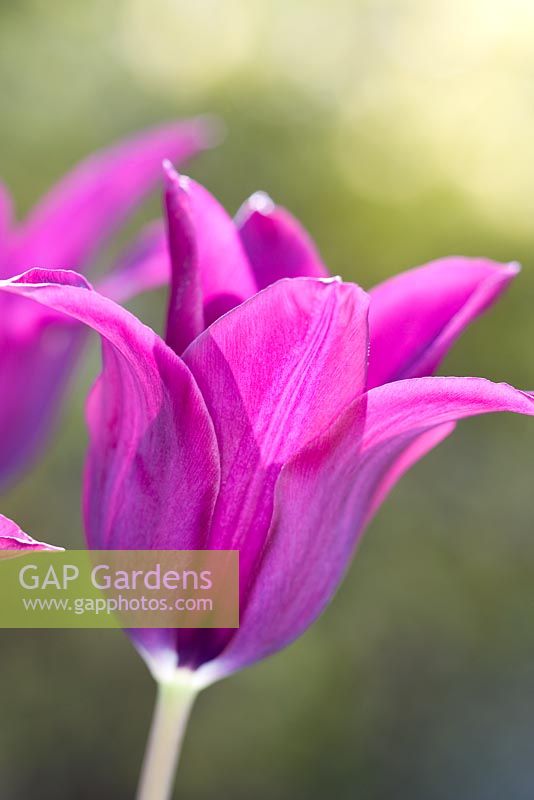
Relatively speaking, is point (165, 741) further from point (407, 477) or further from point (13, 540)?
point (407, 477)

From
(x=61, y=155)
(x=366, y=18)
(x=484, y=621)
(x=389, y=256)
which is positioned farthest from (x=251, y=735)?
(x=366, y=18)

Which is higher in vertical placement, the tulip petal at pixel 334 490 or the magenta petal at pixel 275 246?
the magenta petal at pixel 275 246

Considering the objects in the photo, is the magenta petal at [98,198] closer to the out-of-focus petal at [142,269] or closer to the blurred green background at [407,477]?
the out-of-focus petal at [142,269]

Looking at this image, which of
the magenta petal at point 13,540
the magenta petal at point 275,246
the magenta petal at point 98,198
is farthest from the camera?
the magenta petal at point 98,198

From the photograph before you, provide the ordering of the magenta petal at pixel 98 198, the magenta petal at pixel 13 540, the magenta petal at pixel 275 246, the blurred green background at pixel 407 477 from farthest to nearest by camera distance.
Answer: the blurred green background at pixel 407 477 < the magenta petal at pixel 98 198 < the magenta petal at pixel 275 246 < the magenta petal at pixel 13 540

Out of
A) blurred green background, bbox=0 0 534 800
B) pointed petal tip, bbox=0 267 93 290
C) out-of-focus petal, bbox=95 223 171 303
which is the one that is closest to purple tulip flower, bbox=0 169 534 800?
pointed petal tip, bbox=0 267 93 290

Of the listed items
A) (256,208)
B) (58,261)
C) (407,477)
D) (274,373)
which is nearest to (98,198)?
(58,261)

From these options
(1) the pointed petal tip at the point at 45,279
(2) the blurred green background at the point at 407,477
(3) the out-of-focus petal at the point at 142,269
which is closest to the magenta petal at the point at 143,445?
(1) the pointed petal tip at the point at 45,279

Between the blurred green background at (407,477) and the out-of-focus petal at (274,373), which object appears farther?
the blurred green background at (407,477)
